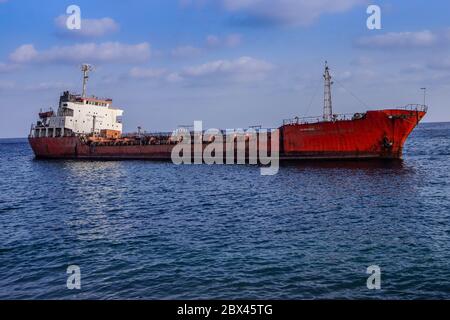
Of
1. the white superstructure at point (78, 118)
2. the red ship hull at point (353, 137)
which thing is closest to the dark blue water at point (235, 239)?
the red ship hull at point (353, 137)

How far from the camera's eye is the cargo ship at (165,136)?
45.0 meters

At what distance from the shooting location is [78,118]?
235 feet

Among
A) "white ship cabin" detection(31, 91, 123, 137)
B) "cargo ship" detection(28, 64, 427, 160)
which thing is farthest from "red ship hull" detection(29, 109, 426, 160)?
"white ship cabin" detection(31, 91, 123, 137)

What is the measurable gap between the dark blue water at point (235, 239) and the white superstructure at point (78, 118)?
36715 millimetres

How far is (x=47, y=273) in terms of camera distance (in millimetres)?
15125

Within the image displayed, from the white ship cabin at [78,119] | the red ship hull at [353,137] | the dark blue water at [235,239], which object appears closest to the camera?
the dark blue water at [235,239]

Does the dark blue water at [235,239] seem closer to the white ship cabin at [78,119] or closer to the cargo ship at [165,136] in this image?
the cargo ship at [165,136]

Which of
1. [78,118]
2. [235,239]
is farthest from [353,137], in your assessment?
[78,118]

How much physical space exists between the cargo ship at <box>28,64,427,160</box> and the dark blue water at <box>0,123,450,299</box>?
30.8 feet

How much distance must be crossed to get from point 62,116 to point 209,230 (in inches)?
2356

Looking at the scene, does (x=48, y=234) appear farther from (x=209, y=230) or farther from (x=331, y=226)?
(x=331, y=226)

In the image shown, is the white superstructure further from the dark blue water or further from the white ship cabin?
the dark blue water

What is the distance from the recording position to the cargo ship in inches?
1770
